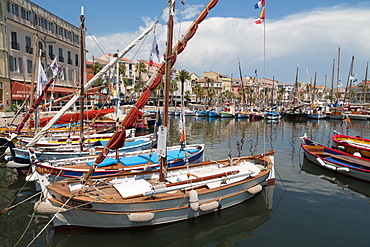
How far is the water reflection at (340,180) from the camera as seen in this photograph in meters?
16.1

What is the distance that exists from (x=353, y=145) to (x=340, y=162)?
14.5ft

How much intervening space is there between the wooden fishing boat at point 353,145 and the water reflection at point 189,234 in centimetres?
1374

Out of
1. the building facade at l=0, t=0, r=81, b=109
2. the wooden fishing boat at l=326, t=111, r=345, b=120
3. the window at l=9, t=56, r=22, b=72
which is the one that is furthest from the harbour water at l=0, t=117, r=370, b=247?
the wooden fishing boat at l=326, t=111, r=345, b=120

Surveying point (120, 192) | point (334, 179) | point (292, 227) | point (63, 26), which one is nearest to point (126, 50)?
point (120, 192)

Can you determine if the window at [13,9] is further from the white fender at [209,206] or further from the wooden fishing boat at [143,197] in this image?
the white fender at [209,206]

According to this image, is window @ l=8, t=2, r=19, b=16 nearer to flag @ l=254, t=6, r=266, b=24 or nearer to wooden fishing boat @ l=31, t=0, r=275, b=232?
wooden fishing boat @ l=31, t=0, r=275, b=232

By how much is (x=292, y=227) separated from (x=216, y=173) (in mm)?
4444

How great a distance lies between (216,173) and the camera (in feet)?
44.4

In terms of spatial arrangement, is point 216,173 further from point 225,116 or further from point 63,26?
point 225,116

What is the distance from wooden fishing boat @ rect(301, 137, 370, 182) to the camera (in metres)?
17.1

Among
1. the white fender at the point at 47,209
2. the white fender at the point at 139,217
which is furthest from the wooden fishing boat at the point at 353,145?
the white fender at the point at 47,209

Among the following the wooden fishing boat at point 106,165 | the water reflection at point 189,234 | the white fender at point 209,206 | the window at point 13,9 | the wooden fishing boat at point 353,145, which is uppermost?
the window at point 13,9

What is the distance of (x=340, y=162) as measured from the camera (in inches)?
735

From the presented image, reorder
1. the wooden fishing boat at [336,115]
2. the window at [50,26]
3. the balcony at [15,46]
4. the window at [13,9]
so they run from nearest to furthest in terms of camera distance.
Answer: the window at [13,9]
the balcony at [15,46]
the window at [50,26]
the wooden fishing boat at [336,115]
